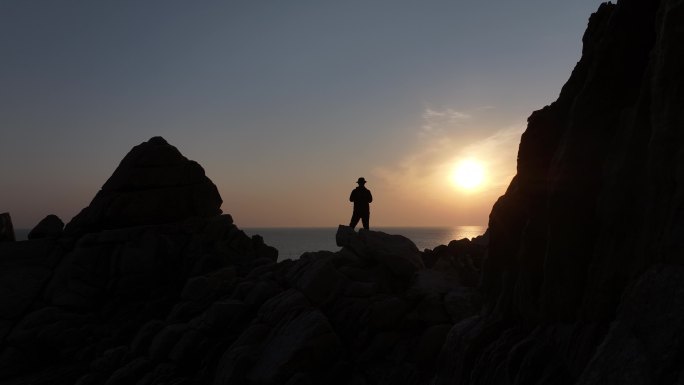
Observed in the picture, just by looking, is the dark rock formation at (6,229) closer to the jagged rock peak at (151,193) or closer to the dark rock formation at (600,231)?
the jagged rock peak at (151,193)

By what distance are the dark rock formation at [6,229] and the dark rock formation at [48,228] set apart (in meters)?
1.16

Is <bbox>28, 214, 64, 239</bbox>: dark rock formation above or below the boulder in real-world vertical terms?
above

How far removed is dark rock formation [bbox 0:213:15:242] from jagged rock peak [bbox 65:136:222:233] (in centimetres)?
394

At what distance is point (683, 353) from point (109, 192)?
113 feet

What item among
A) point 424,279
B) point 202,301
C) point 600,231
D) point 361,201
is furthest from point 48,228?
point 600,231

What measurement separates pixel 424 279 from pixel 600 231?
11.2 meters

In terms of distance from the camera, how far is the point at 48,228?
106 ft

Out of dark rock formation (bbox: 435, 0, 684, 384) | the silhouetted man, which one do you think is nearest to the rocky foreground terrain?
dark rock formation (bbox: 435, 0, 684, 384)

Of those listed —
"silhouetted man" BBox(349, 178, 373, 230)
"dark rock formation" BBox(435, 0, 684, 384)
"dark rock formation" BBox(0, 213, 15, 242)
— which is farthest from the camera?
"dark rock formation" BBox(0, 213, 15, 242)

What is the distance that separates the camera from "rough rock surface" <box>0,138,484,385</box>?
1756 cm

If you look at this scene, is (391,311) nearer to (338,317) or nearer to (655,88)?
(338,317)

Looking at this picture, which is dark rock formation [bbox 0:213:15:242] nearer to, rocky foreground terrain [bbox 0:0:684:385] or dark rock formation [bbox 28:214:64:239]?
rocky foreground terrain [bbox 0:0:684:385]

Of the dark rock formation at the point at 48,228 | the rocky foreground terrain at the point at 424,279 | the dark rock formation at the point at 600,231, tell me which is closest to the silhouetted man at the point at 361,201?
the rocky foreground terrain at the point at 424,279

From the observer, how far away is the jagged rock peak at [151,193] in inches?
1245
